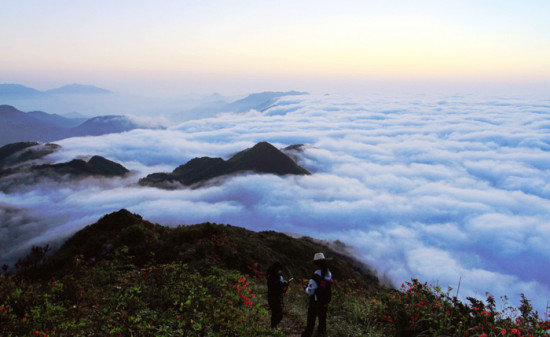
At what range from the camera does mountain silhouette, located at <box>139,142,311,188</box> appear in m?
122

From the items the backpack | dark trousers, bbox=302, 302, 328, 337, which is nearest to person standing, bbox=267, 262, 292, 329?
dark trousers, bbox=302, 302, 328, 337

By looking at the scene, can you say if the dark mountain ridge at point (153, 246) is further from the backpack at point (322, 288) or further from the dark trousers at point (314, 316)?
the backpack at point (322, 288)

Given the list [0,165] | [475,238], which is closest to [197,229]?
[475,238]

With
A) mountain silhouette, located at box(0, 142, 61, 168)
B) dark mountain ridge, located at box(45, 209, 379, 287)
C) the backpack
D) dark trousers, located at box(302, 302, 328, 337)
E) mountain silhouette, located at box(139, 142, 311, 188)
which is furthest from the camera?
mountain silhouette, located at box(0, 142, 61, 168)

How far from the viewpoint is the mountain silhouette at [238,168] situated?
122 metres

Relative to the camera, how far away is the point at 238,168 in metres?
123

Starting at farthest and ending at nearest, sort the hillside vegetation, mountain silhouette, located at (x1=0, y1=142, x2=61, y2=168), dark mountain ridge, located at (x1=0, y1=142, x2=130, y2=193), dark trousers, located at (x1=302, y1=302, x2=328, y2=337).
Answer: mountain silhouette, located at (x1=0, y1=142, x2=61, y2=168) < dark mountain ridge, located at (x1=0, y1=142, x2=130, y2=193) < dark trousers, located at (x1=302, y1=302, x2=328, y2=337) < the hillside vegetation

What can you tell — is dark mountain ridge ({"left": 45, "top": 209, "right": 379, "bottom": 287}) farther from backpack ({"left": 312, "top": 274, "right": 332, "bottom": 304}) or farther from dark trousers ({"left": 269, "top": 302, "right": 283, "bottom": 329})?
backpack ({"left": 312, "top": 274, "right": 332, "bottom": 304})

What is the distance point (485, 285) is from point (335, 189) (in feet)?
234

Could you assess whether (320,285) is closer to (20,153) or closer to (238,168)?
(238,168)

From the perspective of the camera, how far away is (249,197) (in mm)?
121875

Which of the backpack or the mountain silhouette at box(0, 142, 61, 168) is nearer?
the backpack

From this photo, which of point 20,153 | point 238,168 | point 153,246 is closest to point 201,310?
point 153,246

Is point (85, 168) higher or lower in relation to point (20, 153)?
lower
